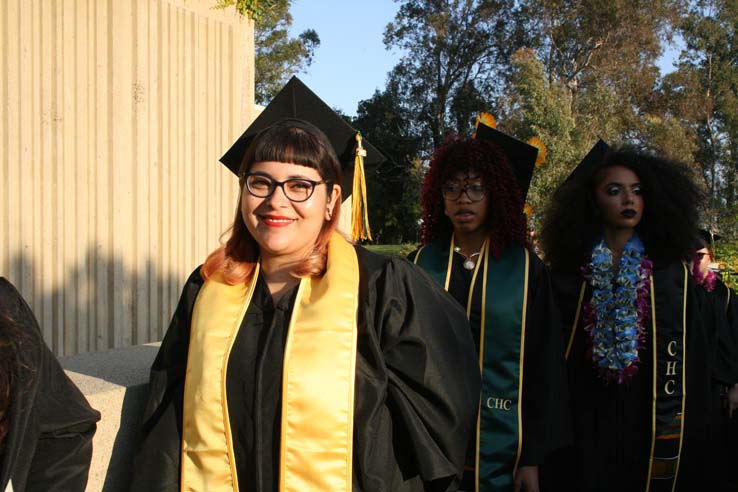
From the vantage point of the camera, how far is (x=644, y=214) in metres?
3.58

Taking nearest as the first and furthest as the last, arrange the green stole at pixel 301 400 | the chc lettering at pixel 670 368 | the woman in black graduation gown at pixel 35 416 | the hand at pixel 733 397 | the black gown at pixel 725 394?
the woman in black graduation gown at pixel 35 416 < the green stole at pixel 301 400 < the chc lettering at pixel 670 368 < the black gown at pixel 725 394 < the hand at pixel 733 397

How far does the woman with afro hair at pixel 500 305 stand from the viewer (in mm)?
2820

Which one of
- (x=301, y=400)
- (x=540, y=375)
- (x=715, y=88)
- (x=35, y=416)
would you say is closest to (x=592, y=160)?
(x=540, y=375)

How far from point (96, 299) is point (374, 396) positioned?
3.21 meters

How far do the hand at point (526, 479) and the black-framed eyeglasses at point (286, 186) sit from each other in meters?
1.59

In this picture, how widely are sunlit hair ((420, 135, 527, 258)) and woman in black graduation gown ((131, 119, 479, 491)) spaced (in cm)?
109

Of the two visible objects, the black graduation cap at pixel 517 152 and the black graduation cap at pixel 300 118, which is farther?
the black graduation cap at pixel 517 152

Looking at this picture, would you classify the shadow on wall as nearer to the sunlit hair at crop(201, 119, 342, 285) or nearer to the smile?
the sunlit hair at crop(201, 119, 342, 285)

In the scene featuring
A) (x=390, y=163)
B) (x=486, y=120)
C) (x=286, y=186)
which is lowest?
(x=286, y=186)

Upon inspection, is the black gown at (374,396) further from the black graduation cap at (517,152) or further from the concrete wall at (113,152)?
the concrete wall at (113,152)

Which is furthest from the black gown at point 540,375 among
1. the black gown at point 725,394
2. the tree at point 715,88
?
the tree at point 715,88

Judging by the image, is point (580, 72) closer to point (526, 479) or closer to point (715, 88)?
point (715, 88)

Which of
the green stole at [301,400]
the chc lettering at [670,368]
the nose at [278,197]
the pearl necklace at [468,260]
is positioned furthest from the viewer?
the chc lettering at [670,368]

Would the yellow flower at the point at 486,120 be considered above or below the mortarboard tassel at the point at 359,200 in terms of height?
above
